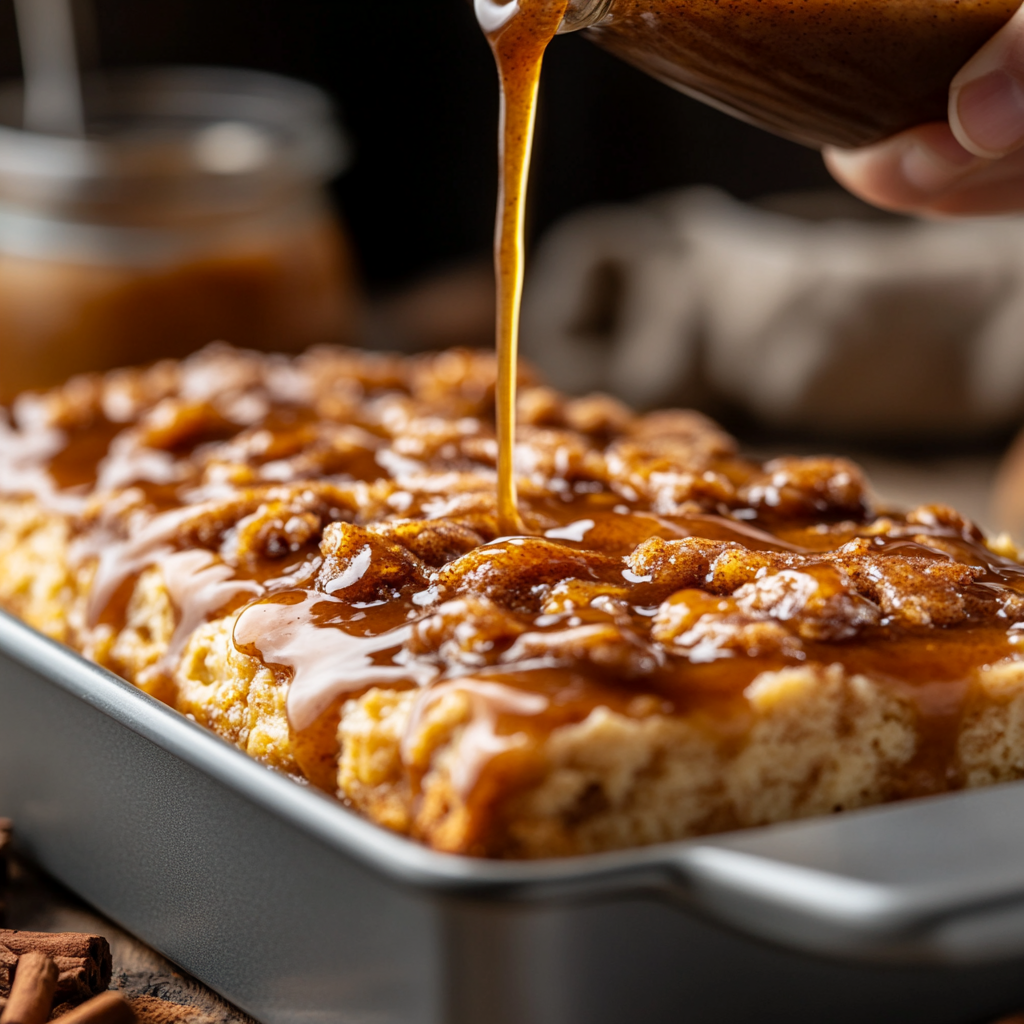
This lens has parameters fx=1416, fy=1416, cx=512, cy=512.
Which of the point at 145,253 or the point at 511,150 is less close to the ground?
the point at 511,150

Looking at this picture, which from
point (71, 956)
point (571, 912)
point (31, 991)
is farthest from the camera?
point (71, 956)

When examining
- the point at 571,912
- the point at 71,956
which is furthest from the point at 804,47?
the point at 71,956

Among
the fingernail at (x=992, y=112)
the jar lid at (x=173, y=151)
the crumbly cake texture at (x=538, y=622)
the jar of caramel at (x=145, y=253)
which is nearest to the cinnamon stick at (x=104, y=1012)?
the crumbly cake texture at (x=538, y=622)

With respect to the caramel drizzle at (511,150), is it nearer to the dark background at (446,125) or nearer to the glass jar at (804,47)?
the glass jar at (804,47)

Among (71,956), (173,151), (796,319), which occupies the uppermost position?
(173,151)

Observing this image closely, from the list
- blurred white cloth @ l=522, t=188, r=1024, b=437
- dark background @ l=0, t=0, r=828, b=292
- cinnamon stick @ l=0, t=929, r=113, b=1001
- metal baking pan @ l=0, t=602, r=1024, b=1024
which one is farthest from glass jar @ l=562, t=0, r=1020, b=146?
dark background @ l=0, t=0, r=828, b=292

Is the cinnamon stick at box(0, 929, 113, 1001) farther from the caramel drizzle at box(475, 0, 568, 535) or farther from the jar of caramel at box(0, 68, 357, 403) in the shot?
the jar of caramel at box(0, 68, 357, 403)

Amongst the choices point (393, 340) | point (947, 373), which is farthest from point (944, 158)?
point (393, 340)

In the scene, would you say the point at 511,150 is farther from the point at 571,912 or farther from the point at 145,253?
the point at 145,253
